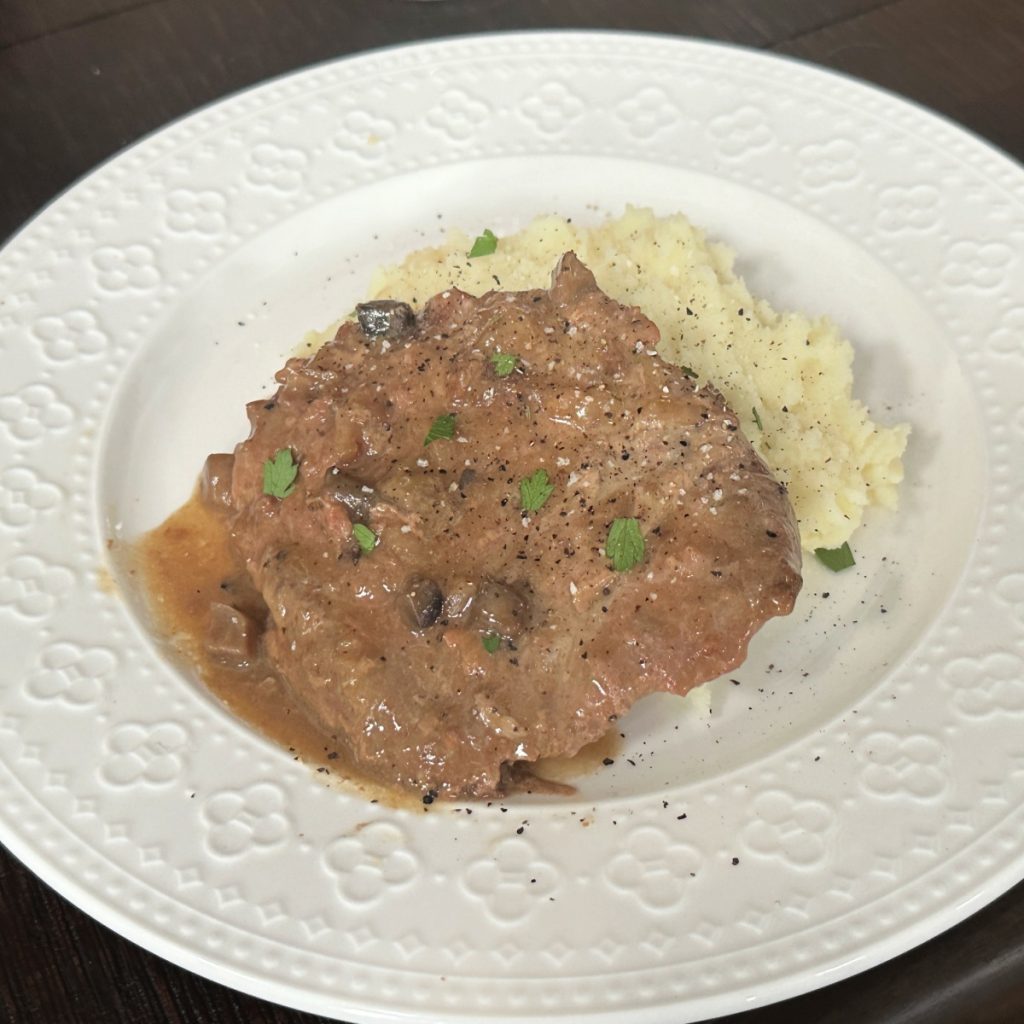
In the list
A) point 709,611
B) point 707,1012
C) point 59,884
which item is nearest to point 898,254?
point 709,611

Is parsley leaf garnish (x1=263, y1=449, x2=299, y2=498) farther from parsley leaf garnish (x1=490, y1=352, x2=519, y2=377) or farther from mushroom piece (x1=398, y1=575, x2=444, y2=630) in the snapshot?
parsley leaf garnish (x1=490, y1=352, x2=519, y2=377)

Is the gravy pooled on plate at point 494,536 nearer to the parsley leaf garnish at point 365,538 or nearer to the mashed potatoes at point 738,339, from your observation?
the parsley leaf garnish at point 365,538

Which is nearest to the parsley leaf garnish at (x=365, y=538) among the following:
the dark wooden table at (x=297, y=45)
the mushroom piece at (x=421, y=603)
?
the mushroom piece at (x=421, y=603)

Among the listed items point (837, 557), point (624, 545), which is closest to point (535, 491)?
point (624, 545)

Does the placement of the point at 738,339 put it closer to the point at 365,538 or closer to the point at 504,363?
the point at 504,363

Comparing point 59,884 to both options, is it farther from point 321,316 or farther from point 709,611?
point 321,316

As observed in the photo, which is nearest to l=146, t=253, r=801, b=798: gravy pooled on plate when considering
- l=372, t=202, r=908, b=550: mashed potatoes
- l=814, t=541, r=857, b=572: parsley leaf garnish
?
l=372, t=202, r=908, b=550: mashed potatoes

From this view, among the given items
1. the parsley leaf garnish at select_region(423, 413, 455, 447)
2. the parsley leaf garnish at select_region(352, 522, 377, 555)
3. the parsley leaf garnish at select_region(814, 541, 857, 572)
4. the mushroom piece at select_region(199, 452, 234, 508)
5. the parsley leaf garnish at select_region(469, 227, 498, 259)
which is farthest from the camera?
the parsley leaf garnish at select_region(469, 227, 498, 259)
